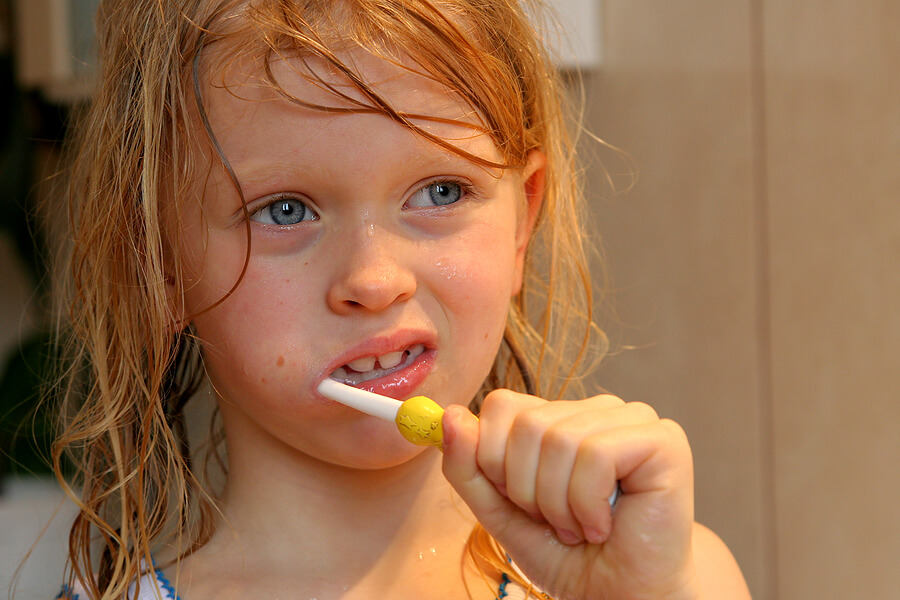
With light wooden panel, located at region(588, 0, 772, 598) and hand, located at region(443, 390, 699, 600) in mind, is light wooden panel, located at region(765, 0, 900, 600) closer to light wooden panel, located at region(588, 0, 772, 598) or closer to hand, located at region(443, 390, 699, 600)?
light wooden panel, located at region(588, 0, 772, 598)

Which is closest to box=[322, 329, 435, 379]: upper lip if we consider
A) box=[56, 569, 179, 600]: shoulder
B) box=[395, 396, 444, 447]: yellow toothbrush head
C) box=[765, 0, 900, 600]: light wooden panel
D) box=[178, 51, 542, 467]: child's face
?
box=[178, 51, 542, 467]: child's face

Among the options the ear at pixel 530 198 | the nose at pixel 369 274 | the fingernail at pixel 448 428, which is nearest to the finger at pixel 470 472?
the fingernail at pixel 448 428

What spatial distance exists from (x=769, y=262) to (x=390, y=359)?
1.32 feet

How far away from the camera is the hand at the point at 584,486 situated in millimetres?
460

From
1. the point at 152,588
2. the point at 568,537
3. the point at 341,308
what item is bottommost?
the point at 152,588

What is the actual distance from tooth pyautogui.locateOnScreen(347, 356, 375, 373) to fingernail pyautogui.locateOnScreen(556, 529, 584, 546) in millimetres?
167

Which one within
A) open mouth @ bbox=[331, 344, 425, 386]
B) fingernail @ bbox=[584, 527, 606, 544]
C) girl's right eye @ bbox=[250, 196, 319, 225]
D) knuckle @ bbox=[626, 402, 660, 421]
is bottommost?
fingernail @ bbox=[584, 527, 606, 544]

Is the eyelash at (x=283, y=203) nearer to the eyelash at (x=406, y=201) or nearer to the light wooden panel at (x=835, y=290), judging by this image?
the eyelash at (x=406, y=201)

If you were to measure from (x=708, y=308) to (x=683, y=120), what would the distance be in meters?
0.19

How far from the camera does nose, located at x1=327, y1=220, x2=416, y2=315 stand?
1.83ft

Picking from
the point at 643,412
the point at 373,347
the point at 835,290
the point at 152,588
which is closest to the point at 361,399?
the point at 373,347

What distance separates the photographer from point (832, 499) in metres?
0.76

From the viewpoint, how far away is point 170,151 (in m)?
0.62

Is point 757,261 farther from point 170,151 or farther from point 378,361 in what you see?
point 170,151
